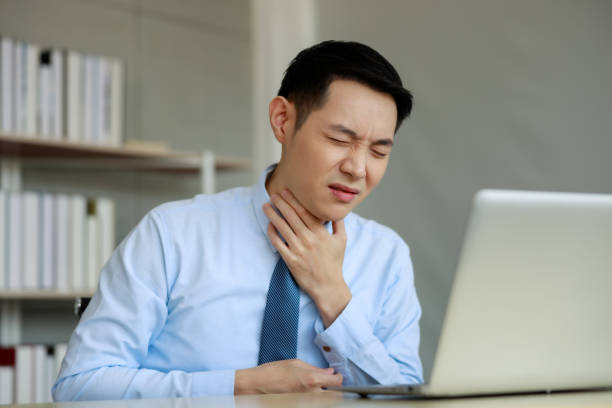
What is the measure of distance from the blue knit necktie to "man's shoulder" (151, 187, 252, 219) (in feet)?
0.64

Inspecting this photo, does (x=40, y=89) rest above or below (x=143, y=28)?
below

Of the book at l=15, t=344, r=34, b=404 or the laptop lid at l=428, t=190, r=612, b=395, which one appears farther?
the book at l=15, t=344, r=34, b=404

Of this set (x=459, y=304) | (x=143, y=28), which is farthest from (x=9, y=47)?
(x=459, y=304)

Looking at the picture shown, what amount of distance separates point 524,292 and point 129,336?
688 mm

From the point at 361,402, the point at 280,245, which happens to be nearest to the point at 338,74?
the point at 280,245

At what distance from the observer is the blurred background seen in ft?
5.63

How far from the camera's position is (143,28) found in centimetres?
306

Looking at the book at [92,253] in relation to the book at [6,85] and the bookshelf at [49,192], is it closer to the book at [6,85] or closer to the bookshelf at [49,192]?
the bookshelf at [49,192]

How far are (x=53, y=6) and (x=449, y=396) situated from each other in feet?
8.34

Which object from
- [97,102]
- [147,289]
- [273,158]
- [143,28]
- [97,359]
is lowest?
[97,359]

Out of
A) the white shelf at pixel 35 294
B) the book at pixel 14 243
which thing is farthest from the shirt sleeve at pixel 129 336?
the book at pixel 14 243

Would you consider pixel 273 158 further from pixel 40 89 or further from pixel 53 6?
pixel 53 6

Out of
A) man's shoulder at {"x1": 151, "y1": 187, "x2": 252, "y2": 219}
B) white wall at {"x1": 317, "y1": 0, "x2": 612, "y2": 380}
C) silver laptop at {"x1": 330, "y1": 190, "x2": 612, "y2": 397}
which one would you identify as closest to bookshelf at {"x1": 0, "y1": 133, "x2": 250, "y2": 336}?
white wall at {"x1": 317, "y1": 0, "x2": 612, "y2": 380}

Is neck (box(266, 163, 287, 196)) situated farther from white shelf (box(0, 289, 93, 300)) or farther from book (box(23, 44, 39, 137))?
book (box(23, 44, 39, 137))
